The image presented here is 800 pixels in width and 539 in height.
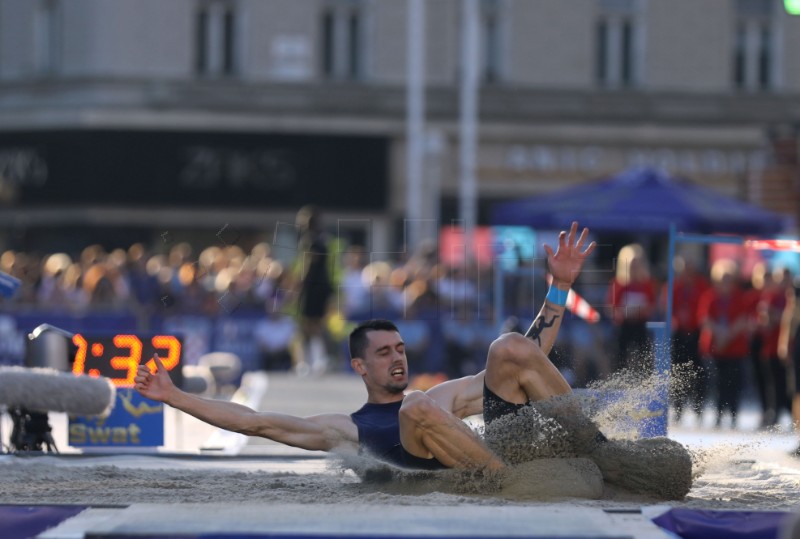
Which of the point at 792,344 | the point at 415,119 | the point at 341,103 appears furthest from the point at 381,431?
the point at 341,103

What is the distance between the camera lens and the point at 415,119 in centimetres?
2950

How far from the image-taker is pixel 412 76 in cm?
2908

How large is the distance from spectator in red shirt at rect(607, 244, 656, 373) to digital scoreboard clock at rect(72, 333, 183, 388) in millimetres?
5544

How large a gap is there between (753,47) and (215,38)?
1069cm

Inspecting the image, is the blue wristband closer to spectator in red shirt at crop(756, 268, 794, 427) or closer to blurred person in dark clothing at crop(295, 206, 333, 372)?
spectator in red shirt at crop(756, 268, 794, 427)

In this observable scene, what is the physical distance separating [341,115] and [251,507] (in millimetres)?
23816

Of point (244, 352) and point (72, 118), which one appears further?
point (72, 118)

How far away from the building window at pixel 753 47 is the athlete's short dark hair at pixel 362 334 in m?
25.5

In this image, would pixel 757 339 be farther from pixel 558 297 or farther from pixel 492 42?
pixel 492 42

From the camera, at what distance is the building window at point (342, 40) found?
3152cm

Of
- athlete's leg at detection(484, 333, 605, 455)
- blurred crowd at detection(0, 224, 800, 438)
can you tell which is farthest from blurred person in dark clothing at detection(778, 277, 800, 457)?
athlete's leg at detection(484, 333, 605, 455)

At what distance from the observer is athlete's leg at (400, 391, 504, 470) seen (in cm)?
809

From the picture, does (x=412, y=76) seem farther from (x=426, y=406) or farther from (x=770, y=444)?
(x=426, y=406)

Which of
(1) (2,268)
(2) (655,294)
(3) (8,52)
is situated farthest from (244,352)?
(3) (8,52)
